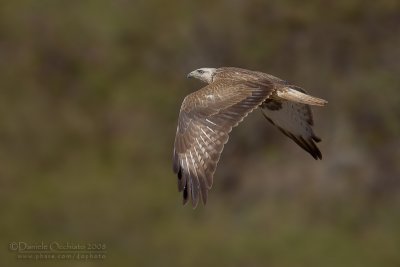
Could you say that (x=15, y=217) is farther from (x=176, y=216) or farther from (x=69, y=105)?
(x=69, y=105)

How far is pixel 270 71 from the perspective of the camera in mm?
27781

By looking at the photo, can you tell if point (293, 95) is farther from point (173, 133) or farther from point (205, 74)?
point (173, 133)

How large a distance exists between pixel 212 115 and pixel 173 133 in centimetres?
1400

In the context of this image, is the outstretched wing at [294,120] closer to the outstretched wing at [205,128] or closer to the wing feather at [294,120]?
the wing feather at [294,120]

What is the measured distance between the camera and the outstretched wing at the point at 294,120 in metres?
14.7

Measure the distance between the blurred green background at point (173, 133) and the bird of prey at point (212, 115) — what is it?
1009 cm

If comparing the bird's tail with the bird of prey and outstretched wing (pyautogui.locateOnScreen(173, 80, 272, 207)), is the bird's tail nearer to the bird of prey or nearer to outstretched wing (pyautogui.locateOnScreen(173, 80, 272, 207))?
the bird of prey

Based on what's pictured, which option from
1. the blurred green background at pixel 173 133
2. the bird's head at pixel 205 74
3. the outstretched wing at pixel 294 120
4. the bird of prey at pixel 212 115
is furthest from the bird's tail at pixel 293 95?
the blurred green background at pixel 173 133

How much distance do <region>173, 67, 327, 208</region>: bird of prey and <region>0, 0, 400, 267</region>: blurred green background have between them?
33.1ft

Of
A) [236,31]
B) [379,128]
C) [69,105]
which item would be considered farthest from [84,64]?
[379,128]

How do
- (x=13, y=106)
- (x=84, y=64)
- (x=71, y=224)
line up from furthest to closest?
1. (x=84, y=64)
2. (x=13, y=106)
3. (x=71, y=224)

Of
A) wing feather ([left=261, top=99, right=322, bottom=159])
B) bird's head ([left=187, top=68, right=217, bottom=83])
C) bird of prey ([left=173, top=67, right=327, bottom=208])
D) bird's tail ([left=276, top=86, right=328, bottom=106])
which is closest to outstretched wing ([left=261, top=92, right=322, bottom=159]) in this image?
wing feather ([left=261, top=99, right=322, bottom=159])

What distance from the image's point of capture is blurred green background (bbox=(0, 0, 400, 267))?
2480 cm

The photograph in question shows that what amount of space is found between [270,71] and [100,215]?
4315 millimetres
